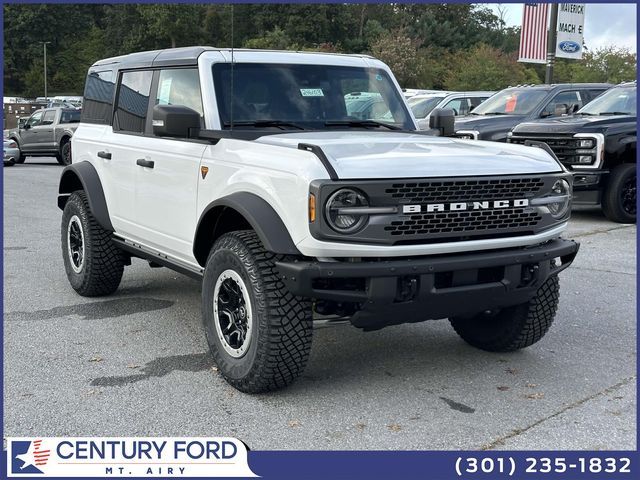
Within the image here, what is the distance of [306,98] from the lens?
5523 mm

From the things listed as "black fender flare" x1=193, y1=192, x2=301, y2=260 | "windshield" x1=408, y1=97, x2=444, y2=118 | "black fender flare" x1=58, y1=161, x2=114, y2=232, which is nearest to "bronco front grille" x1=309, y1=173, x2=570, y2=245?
"black fender flare" x1=193, y1=192, x2=301, y2=260

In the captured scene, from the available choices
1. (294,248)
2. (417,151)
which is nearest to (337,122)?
(417,151)

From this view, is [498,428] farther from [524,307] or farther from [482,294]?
[524,307]

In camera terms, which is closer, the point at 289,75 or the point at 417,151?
the point at 417,151

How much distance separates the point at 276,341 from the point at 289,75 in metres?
2.15

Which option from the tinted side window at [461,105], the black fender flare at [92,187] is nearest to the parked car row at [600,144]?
the black fender flare at [92,187]

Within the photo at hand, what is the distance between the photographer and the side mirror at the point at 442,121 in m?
5.90

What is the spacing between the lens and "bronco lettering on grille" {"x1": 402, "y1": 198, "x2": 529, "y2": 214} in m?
4.08

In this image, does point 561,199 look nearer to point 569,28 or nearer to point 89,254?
point 89,254

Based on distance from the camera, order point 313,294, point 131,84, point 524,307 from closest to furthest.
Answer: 1. point 313,294
2. point 524,307
3. point 131,84

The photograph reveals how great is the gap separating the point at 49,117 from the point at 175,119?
2107cm

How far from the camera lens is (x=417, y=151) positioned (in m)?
4.41

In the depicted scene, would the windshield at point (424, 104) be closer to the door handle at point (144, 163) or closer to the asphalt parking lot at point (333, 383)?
the asphalt parking lot at point (333, 383)

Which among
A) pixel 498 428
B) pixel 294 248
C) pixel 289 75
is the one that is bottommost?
pixel 498 428
